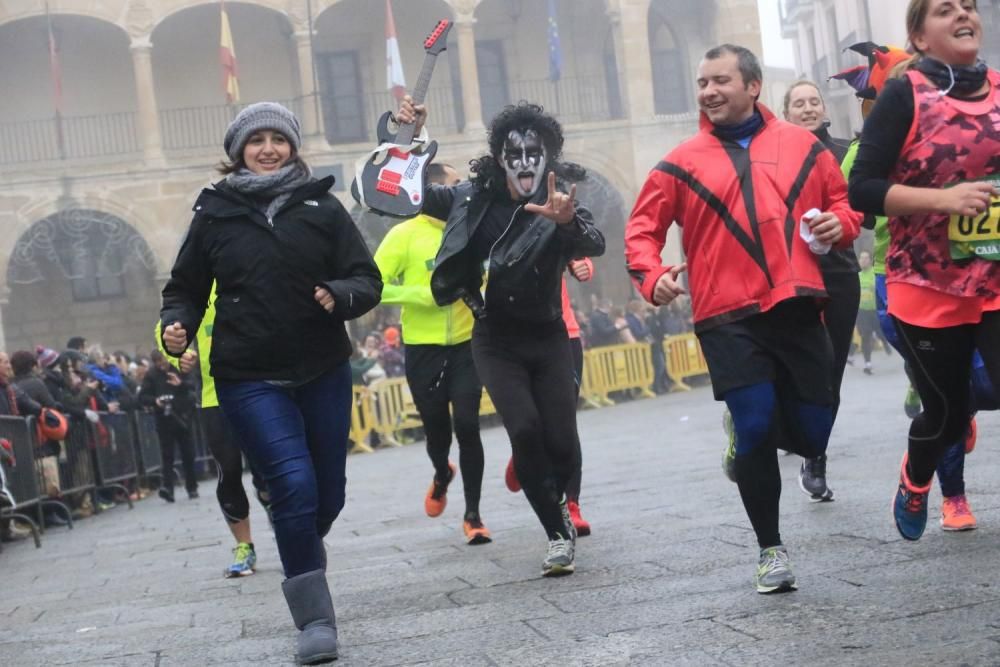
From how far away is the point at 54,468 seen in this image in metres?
13.6

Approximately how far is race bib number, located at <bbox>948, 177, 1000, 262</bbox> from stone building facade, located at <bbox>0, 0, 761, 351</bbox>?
27.1 metres

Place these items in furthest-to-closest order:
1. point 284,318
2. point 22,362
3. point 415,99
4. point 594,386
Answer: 1. point 594,386
2. point 22,362
3. point 415,99
4. point 284,318

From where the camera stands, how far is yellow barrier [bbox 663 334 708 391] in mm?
27078

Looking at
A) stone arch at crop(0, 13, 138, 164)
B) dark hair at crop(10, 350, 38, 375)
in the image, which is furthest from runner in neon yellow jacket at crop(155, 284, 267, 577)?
stone arch at crop(0, 13, 138, 164)

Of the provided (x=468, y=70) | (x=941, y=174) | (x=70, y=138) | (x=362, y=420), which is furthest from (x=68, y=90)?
(x=941, y=174)

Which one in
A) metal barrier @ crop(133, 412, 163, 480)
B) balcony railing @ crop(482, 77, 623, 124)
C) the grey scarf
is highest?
balcony railing @ crop(482, 77, 623, 124)

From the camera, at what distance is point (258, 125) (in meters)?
5.05

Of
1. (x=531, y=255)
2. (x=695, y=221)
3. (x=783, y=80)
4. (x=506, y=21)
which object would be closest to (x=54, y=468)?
(x=531, y=255)

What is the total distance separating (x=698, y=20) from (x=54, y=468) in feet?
81.8

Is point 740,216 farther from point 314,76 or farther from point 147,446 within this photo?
point 314,76

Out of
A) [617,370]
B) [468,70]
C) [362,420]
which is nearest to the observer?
[362,420]

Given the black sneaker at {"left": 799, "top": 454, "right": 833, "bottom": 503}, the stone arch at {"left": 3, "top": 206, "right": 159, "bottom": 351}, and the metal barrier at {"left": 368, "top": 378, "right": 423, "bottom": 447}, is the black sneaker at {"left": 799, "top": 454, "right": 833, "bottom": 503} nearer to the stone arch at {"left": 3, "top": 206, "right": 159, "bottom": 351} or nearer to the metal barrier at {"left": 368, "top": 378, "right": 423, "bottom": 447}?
the metal barrier at {"left": 368, "top": 378, "right": 423, "bottom": 447}

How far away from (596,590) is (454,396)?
2.31 m

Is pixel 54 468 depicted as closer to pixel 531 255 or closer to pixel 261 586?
pixel 261 586
